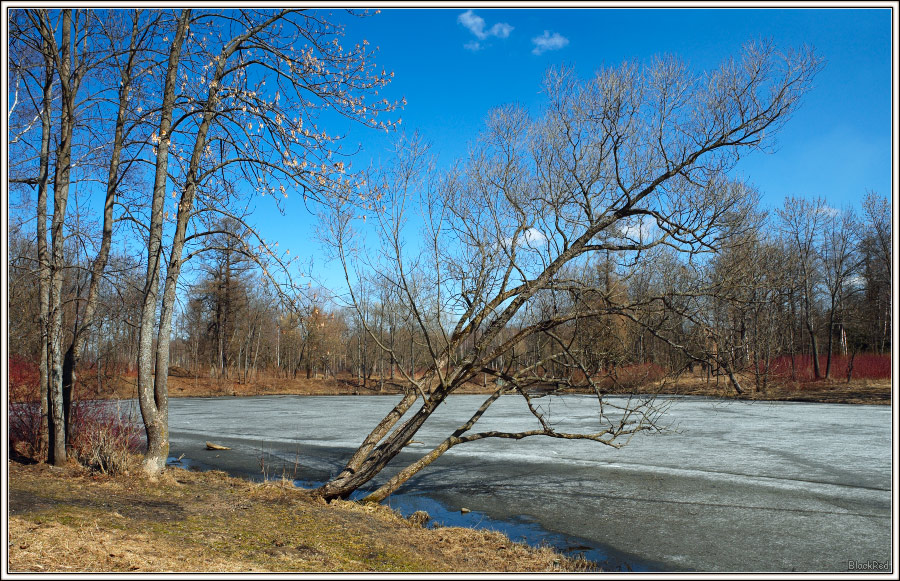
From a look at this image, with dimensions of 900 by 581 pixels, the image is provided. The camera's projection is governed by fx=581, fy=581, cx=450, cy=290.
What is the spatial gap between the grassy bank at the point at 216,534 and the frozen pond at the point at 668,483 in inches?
48.5

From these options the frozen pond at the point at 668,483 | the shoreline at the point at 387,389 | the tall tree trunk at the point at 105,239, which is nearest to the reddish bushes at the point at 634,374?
the frozen pond at the point at 668,483

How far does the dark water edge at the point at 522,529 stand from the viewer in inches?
253

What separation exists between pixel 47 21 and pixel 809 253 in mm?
40432

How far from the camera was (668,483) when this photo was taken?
33.0 ft

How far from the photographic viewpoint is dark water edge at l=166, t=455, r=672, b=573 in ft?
21.1

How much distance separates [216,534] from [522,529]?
3938mm

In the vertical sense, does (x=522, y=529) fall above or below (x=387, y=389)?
above

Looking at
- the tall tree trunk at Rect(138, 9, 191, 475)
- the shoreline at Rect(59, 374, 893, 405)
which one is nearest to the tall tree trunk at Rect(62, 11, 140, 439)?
the tall tree trunk at Rect(138, 9, 191, 475)

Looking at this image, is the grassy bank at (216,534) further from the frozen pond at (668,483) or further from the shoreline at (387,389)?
the shoreline at (387,389)

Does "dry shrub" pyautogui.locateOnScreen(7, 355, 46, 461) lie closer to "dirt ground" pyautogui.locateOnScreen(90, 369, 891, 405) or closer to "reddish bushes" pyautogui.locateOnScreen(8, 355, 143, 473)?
"reddish bushes" pyautogui.locateOnScreen(8, 355, 143, 473)

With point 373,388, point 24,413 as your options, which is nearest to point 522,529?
point 24,413

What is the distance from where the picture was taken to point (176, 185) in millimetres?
8570

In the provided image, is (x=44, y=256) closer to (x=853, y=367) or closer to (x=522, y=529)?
(x=522, y=529)

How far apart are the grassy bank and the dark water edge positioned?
37 centimetres
